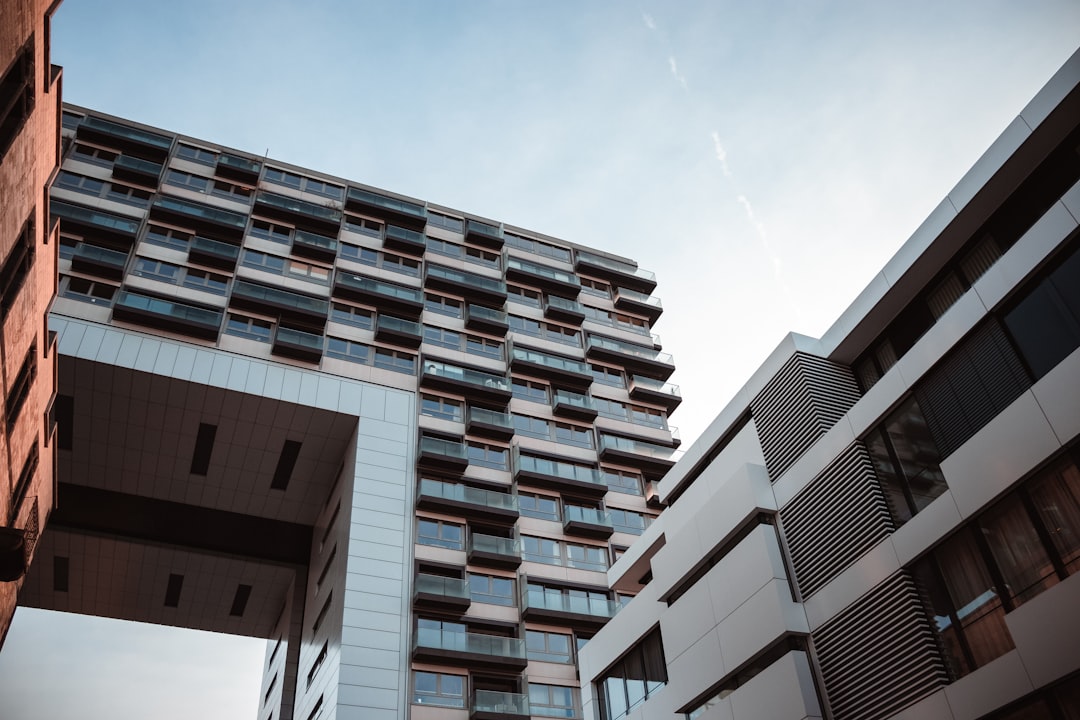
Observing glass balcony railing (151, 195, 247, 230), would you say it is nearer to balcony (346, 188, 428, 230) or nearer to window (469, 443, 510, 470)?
balcony (346, 188, 428, 230)

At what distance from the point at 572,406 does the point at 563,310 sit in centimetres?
869

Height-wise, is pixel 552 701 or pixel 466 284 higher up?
pixel 466 284

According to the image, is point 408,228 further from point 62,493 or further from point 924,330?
point 924,330

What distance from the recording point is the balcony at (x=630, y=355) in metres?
57.9

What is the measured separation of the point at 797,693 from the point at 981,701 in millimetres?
4422

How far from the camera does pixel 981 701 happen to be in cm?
1461

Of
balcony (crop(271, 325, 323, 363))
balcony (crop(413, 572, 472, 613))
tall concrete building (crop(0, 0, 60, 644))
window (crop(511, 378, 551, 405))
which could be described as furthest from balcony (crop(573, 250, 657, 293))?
tall concrete building (crop(0, 0, 60, 644))

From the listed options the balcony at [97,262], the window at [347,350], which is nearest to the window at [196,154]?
the balcony at [97,262]

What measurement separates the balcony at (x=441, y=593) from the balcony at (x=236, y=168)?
29.4 meters

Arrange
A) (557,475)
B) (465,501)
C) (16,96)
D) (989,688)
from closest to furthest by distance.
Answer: (989,688), (16,96), (465,501), (557,475)

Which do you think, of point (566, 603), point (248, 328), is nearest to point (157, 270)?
point (248, 328)

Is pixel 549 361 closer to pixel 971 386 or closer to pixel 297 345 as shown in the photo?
pixel 297 345

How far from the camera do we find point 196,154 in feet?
183

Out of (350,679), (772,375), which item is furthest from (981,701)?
(350,679)
